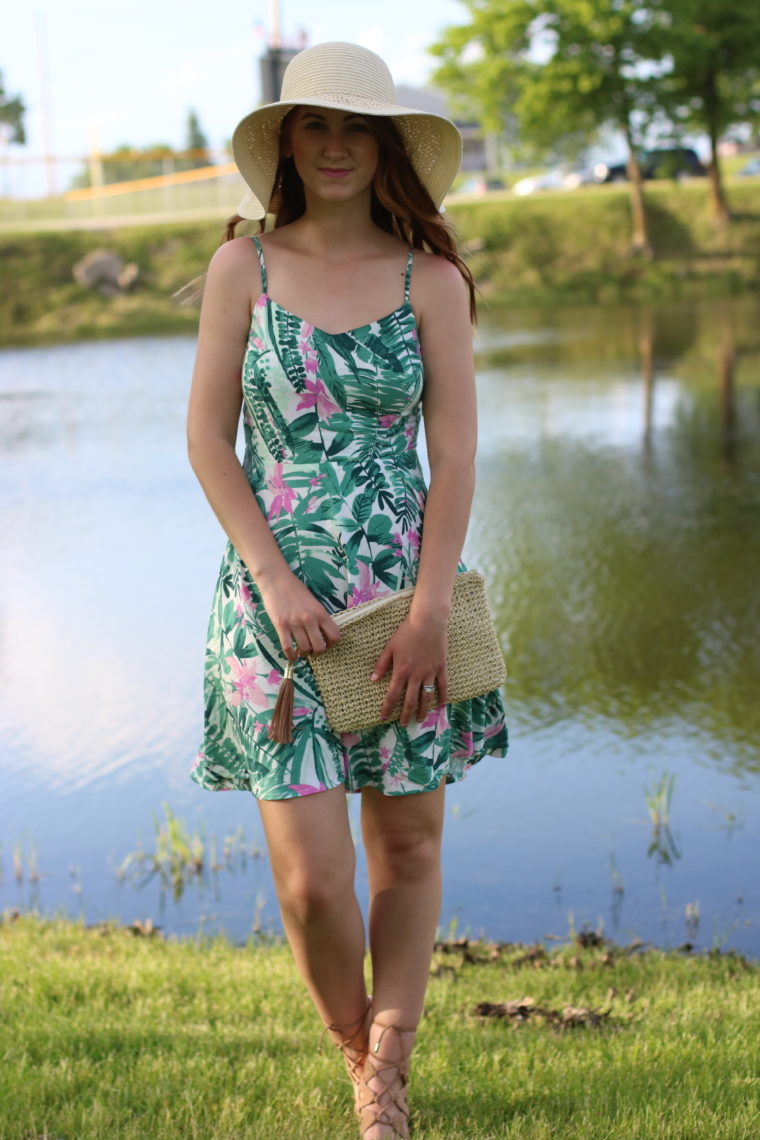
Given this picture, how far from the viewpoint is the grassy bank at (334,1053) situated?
263cm

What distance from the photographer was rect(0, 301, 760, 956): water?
14.9ft

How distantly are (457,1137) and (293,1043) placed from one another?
655 millimetres

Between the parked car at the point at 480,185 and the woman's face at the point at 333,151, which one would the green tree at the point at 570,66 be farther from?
the woman's face at the point at 333,151

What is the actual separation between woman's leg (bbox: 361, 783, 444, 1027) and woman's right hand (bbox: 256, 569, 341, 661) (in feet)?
1.14

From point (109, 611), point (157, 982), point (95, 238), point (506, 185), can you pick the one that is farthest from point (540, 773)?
point (506, 185)

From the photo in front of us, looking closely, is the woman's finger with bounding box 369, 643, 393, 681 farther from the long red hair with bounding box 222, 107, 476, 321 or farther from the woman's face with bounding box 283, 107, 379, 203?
the woman's face with bounding box 283, 107, 379, 203

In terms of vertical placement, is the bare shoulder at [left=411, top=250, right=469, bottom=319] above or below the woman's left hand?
above

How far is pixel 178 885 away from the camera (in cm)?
468

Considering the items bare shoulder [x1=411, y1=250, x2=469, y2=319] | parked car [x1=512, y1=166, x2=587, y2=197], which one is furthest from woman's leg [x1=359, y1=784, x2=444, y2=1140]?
parked car [x1=512, y1=166, x2=587, y2=197]

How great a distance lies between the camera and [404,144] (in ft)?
9.27

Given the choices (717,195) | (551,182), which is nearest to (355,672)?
(717,195)

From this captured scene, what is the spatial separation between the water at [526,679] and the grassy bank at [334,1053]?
42 cm

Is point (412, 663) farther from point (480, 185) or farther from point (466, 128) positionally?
point (466, 128)

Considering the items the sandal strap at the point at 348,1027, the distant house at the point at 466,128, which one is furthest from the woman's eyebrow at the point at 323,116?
the distant house at the point at 466,128
